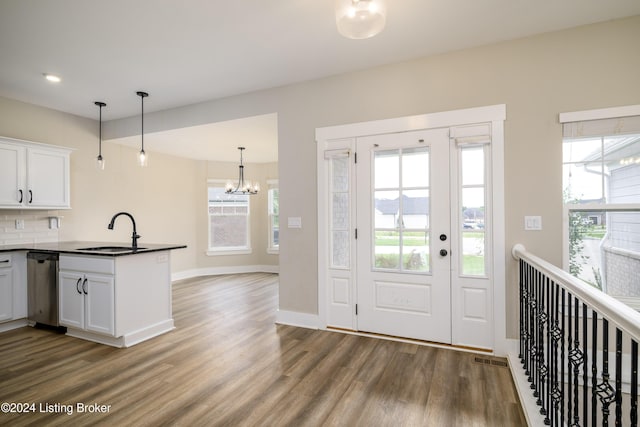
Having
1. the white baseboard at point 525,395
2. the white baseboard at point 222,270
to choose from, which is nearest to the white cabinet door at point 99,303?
the white baseboard at point 222,270

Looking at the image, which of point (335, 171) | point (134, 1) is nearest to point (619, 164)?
point (335, 171)

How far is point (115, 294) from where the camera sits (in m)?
3.15

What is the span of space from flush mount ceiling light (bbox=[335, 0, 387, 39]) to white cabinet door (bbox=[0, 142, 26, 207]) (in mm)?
4301

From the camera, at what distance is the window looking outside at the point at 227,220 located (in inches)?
286

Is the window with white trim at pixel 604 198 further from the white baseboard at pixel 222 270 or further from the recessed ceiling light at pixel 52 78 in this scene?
the white baseboard at pixel 222 270

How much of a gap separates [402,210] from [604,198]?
163 cm

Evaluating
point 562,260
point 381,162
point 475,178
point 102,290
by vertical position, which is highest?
point 381,162

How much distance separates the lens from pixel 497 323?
294 centimetres

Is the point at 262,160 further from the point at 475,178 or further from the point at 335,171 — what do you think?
the point at 475,178

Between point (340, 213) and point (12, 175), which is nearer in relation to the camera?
point (340, 213)

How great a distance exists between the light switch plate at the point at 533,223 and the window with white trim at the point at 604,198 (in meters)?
0.19

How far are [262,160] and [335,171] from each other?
12.9 feet

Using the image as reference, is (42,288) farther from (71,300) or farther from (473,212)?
(473,212)

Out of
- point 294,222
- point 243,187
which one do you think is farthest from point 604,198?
point 243,187
